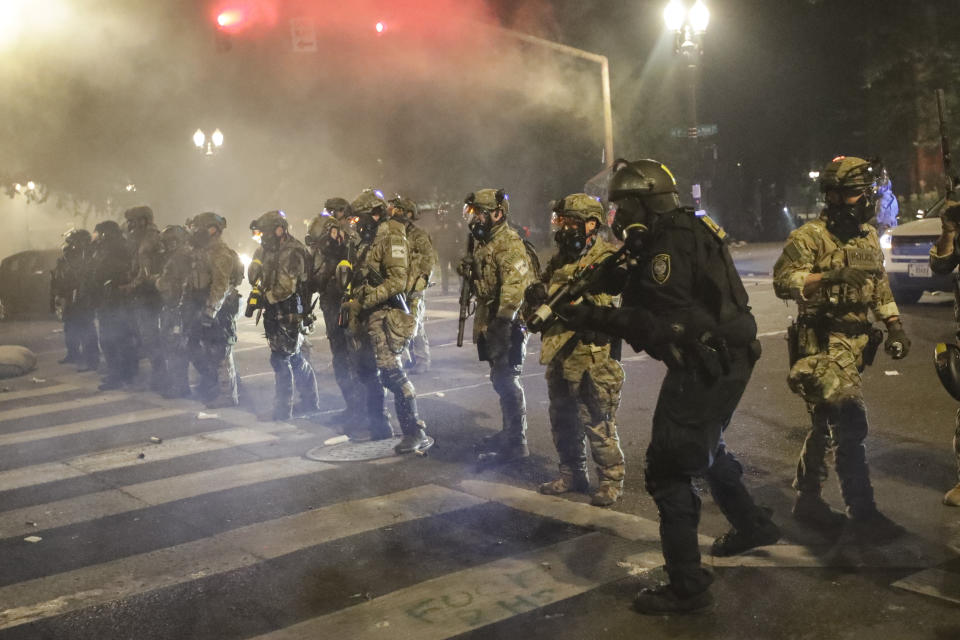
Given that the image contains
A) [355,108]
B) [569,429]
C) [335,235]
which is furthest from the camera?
[355,108]

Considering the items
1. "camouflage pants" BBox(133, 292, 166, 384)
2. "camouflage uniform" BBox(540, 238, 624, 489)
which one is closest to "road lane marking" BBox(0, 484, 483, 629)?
"camouflage uniform" BBox(540, 238, 624, 489)

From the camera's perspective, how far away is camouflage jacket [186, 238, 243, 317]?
9289 mm

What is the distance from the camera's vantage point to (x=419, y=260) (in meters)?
8.82

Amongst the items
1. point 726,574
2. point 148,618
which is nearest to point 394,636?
point 148,618

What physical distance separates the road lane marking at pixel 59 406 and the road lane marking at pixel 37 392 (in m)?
0.73

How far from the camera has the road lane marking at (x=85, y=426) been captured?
8.48 meters

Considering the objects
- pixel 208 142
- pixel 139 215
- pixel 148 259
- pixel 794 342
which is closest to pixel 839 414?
pixel 794 342

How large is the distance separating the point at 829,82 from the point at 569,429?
109 feet

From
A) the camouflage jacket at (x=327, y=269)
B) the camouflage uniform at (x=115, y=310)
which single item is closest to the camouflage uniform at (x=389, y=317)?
the camouflage jacket at (x=327, y=269)

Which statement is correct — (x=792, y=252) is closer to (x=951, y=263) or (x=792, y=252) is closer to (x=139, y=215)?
(x=951, y=263)

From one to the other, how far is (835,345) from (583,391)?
1364 mm

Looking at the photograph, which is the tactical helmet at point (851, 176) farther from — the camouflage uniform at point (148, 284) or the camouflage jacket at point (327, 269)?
the camouflage uniform at point (148, 284)

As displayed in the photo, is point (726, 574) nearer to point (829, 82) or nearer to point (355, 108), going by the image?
point (355, 108)

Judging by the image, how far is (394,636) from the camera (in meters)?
3.92
